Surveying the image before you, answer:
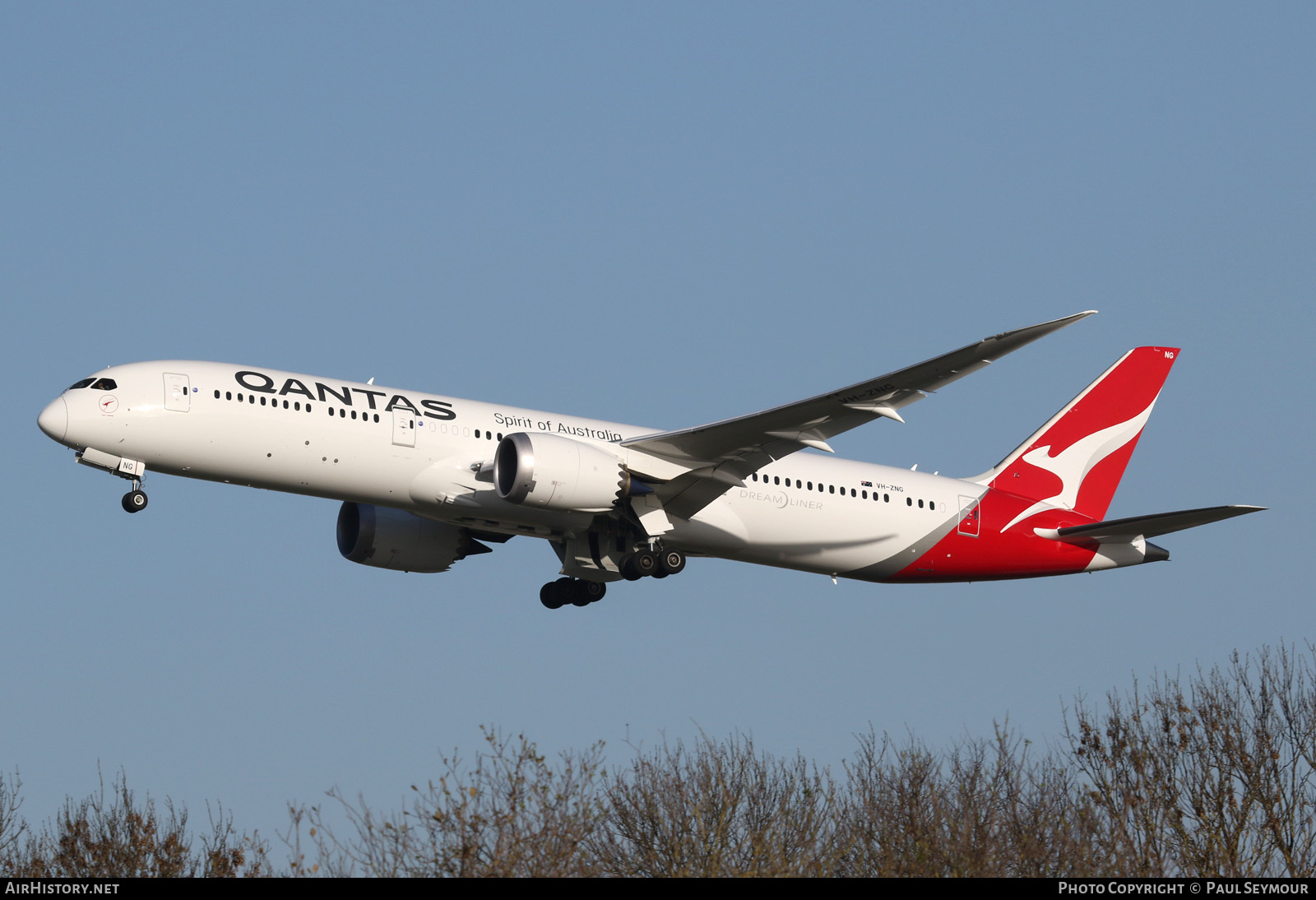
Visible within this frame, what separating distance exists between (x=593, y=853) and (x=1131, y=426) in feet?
77.7

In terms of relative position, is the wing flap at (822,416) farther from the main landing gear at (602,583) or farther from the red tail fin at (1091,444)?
the red tail fin at (1091,444)

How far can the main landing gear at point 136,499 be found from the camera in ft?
121

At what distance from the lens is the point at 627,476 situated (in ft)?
128

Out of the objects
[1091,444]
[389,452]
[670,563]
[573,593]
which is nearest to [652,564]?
[670,563]

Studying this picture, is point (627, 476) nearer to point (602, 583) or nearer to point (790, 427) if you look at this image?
point (790, 427)

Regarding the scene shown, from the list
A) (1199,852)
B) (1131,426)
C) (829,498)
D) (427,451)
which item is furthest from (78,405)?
(1131,426)

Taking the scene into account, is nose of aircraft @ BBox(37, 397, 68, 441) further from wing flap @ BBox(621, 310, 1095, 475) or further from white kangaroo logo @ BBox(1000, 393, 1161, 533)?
white kangaroo logo @ BBox(1000, 393, 1161, 533)

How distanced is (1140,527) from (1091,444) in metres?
5.27

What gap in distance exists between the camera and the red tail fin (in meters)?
46.7

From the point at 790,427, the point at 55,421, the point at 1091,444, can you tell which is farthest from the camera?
the point at 1091,444

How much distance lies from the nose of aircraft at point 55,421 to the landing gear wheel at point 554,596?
15100mm

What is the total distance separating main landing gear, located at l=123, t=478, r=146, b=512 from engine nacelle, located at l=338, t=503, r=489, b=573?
8.28 meters

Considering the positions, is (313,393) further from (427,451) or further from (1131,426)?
(1131,426)

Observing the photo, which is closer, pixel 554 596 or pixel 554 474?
pixel 554 474
